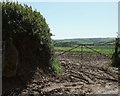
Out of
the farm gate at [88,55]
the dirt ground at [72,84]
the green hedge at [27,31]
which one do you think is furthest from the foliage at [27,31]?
the farm gate at [88,55]

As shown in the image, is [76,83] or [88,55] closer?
[76,83]

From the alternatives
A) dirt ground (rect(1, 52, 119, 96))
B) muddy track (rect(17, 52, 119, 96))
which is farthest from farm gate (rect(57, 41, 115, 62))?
dirt ground (rect(1, 52, 119, 96))

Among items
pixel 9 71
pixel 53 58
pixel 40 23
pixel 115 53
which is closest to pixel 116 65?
pixel 115 53

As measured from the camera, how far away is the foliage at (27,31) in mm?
10852

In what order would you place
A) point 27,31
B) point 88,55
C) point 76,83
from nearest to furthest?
A: point 27,31 < point 76,83 < point 88,55

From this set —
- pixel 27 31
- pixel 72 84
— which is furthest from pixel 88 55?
pixel 27 31

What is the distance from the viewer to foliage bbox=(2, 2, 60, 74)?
35.6ft

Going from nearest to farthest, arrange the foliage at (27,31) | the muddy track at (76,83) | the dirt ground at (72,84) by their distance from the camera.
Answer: the dirt ground at (72,84)
the muddy track at (76,83)
the foliage at (27,31)

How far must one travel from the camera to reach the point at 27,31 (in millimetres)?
11242

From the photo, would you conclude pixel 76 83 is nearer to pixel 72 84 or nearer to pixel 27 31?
pixel 72 84

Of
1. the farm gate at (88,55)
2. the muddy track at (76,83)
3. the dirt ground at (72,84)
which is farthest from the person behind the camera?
the farm gate at (88,55)

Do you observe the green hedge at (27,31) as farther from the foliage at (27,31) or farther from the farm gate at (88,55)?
the farm gate at (88,55)

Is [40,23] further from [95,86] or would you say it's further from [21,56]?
[95,86]

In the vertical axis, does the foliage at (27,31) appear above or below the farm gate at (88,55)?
above
